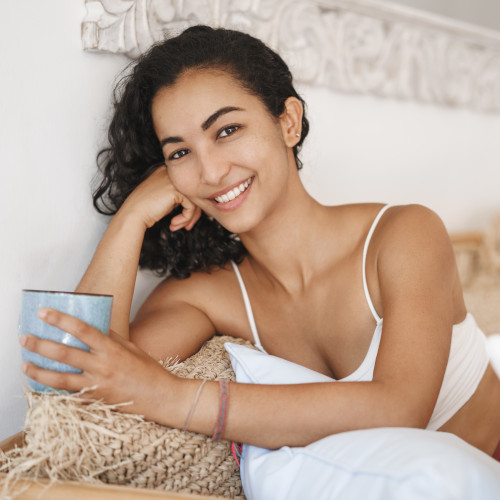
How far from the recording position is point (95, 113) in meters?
1.46

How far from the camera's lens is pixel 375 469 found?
2.77 feet

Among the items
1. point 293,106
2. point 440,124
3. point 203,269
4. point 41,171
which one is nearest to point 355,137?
point 440,124

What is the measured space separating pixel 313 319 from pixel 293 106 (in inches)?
21.1

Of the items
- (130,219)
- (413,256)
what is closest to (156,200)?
(130,219)

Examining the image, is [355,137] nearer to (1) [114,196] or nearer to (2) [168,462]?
(1) [114,196]

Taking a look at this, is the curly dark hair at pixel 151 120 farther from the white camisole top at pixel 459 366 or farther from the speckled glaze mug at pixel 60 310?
the speckled glaze mug at pixel 60 310

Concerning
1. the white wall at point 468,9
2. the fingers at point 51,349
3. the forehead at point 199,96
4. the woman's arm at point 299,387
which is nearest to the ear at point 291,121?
the forehead at point 199,96

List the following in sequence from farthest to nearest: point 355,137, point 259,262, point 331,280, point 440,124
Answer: point 440,124
point 355,137
point 259,262
point 331,280

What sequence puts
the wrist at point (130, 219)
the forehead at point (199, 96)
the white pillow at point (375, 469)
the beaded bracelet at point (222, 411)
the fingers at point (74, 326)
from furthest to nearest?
the wrist at point (130, 219)
the forehead at point (199, 96)
the beaded bracelet at point (222, 411)
the fingers at point (74, 326)
the white pillow at point (375, 469)

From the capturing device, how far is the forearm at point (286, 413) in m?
1.04

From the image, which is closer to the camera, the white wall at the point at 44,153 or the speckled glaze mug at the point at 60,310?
the speckled glaze mug at the point at 60,310

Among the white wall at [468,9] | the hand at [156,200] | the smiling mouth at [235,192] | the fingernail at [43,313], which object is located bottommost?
the fingernail at [43,313]

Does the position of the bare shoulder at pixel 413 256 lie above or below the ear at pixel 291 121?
below

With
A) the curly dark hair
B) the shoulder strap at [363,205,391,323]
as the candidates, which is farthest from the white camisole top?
the curly dark hair
